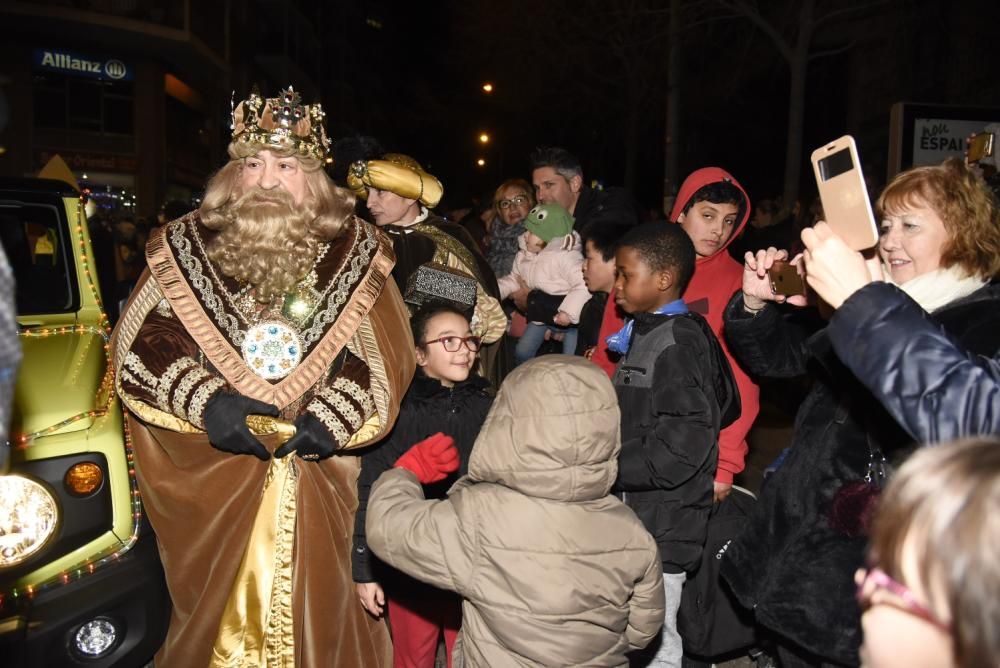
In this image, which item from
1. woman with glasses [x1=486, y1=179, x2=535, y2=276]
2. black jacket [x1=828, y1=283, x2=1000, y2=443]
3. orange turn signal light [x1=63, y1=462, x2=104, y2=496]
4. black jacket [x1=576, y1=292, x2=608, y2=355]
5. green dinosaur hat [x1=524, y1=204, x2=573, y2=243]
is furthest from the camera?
woman with glasses [x1=486, y1=179, x2=535, y2=276]

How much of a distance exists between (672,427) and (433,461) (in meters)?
0.87

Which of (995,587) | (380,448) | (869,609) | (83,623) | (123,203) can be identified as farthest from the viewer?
(123,203)

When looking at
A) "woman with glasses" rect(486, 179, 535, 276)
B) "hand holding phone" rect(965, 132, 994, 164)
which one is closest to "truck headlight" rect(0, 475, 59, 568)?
"hand holding phone" rect(965, 132, 994, 164)

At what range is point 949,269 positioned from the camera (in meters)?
2.23

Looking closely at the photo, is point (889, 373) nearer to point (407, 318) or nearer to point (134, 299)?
point (407, 318)

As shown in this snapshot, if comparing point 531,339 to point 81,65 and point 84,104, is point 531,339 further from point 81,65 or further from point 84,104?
point 81,65

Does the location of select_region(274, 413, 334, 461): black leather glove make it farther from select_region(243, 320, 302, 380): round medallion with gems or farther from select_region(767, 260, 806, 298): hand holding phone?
select_region(767, 260, 806, 298): hand holding phone

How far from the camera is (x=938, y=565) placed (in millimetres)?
1132

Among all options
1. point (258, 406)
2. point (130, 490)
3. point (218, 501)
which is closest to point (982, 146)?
point (258, 406)

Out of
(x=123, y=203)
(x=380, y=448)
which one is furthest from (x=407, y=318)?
(x=123, y=203)

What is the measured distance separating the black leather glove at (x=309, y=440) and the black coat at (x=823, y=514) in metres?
1.43

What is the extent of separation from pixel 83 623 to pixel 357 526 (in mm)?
954

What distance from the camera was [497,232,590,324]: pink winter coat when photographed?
5.47 metres

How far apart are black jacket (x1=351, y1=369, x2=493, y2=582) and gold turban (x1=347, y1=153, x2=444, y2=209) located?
120 cm
